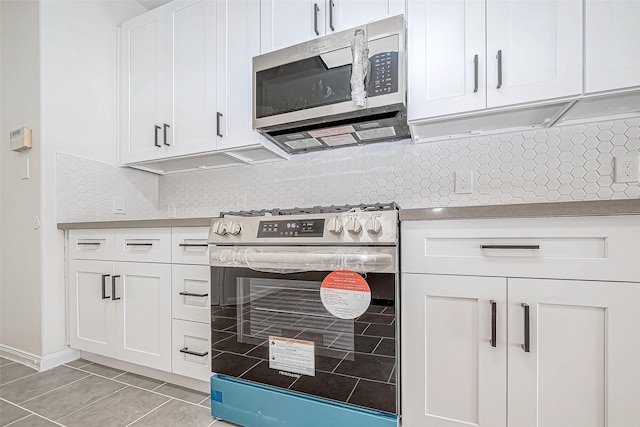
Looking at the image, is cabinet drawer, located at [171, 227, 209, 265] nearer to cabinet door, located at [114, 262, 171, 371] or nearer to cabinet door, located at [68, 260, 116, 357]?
cabinet door, located at [114, 262, 171, 371]

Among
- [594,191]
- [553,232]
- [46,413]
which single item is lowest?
[46,413]

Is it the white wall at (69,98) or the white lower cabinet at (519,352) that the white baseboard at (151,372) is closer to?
the white wall at (69,98)

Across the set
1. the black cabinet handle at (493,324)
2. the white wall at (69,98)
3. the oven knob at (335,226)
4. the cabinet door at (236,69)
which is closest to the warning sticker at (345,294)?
the oven knob at (335,226)

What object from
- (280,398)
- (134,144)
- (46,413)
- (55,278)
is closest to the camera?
(280,398)

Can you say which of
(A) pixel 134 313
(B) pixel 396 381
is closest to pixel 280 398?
(B) pixel 396 381

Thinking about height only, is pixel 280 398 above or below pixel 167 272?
below

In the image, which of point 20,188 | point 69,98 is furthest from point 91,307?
point 69,98

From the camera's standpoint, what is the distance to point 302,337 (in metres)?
1.24

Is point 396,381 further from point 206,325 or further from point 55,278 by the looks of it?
point 55,278

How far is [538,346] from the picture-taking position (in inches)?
38.9

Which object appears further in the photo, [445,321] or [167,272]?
[167,272]

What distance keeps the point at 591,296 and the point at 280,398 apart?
116cm

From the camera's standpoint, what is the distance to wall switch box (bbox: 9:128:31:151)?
194cm

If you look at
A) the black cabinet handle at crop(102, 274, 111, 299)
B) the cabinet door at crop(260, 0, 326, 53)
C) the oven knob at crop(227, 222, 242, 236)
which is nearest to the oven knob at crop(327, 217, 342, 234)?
the oven knob at crop(227, 222, 242, 236)
